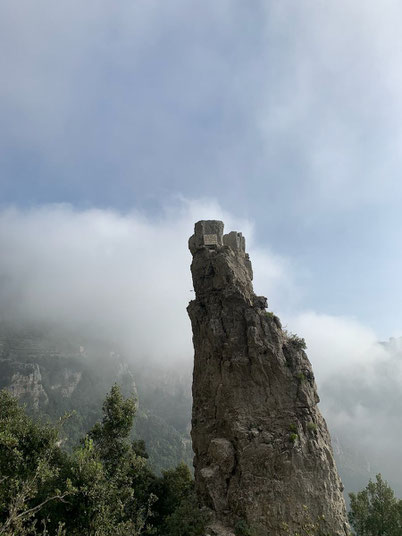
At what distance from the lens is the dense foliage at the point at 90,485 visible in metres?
21.3

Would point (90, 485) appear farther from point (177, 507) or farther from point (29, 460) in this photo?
point (177, 507)

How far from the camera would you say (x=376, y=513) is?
3559 centimetres

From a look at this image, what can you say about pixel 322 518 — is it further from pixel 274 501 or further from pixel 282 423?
pixel 282 423

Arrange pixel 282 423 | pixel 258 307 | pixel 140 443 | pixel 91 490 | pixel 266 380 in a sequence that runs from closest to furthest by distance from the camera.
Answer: pixel 91 490, pixel 282 423, pixel 266 380, pixel 258 307, pixel 140 443

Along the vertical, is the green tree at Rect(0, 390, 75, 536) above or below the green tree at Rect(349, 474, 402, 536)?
above

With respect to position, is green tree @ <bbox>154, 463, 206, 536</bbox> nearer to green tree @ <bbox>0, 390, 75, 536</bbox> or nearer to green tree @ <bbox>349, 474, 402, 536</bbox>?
green tree @ <bbox>0, 390, 75, 536</bbox>

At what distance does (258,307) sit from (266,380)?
6.43 meters

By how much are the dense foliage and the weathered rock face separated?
3439mm

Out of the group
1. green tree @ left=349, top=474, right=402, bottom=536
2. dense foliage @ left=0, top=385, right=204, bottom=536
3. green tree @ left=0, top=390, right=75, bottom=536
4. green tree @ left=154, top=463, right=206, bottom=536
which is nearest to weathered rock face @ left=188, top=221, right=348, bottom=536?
green tree @ left=154, top=463, right=206, bottom=536

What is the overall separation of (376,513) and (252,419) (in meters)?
21.5

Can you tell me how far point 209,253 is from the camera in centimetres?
3428

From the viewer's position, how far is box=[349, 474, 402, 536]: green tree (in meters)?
33.7

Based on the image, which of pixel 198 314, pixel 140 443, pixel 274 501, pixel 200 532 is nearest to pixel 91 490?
pixel 200 532

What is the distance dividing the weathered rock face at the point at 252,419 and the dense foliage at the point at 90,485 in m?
3.44
